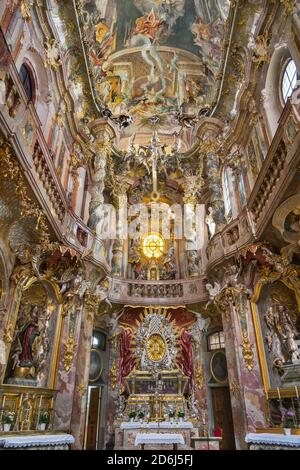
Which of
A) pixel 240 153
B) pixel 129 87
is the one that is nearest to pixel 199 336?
pixel 240 153

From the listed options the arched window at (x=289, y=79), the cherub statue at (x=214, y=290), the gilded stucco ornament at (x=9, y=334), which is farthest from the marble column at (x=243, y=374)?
the arched window at (x=289, y=79)

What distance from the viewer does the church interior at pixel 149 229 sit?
335 inches

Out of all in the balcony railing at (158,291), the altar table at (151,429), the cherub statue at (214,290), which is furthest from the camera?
the balcony railing at (158,291)

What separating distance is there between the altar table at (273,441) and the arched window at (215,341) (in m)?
5.28

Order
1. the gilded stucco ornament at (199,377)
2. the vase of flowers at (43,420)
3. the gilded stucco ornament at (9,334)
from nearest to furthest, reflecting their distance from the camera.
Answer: the gilded stucco ornament at (9,334), the vase of flowers at (43,420), the gilded stucco ornament at (199,377)

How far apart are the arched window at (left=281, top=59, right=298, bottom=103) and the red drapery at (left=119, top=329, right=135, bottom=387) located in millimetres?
11297

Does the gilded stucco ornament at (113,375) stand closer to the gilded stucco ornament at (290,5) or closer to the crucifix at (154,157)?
the crucifix at (154,157)

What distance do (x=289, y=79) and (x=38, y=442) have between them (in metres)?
12.7

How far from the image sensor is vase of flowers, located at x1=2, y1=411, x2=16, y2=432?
25.9ft

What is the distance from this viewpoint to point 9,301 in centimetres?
859

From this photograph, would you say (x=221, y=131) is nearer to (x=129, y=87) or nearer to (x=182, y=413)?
(x=129, y=87)

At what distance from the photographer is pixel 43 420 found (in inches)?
355

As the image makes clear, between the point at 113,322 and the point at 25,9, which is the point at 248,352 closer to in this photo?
the point at 113,322

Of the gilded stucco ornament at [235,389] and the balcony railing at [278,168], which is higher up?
the balcony railing at [278,168]
